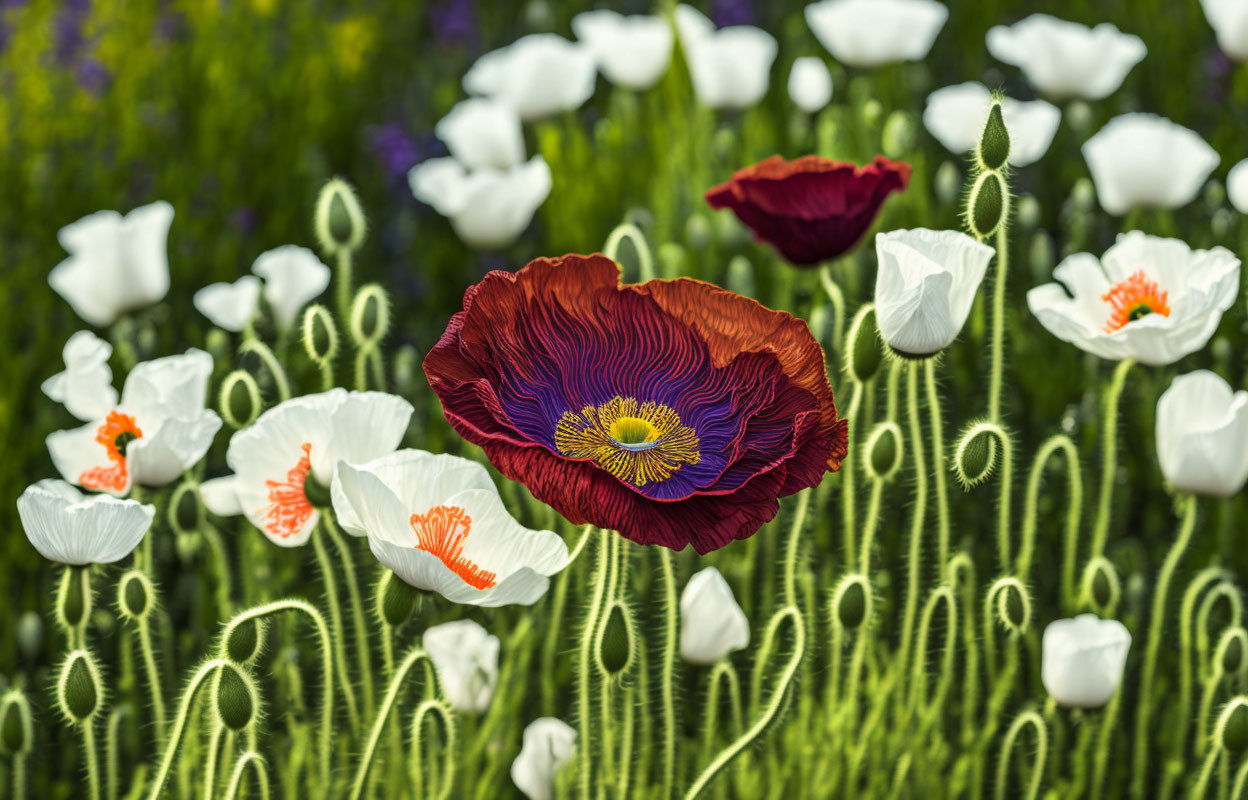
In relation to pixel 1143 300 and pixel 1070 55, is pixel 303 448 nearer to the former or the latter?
pixel 1143 300

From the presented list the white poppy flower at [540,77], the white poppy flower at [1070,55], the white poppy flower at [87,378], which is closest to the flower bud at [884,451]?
the white poppy flower at [87,378]

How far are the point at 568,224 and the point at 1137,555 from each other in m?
1.36

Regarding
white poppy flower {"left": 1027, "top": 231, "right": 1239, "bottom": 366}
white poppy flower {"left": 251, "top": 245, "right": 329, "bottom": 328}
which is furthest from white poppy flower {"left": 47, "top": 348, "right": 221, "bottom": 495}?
white poppy flower {"left": 1027, "top": 231, "right": 1239, "bottom": 366}

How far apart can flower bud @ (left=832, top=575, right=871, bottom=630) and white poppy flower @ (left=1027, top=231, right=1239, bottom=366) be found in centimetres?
37

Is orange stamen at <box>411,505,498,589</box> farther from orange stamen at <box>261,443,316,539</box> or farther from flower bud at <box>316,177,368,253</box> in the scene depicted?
flower bud at <box>316,177,368,253</box>

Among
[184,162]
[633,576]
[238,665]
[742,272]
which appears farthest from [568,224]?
[238,665]

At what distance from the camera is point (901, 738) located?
155cm

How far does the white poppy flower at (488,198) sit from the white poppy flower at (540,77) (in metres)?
0.35

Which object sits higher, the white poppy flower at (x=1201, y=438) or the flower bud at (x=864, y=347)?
the flower bud at (x=864, y=347)

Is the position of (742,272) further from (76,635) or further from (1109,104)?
(1109,104)

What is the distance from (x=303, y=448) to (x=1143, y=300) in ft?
3.15

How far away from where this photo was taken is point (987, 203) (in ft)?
4.35

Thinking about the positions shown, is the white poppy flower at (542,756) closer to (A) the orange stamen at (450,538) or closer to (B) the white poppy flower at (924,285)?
(A) the orange stamen at (450,538)

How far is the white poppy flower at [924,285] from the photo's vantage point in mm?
1254
